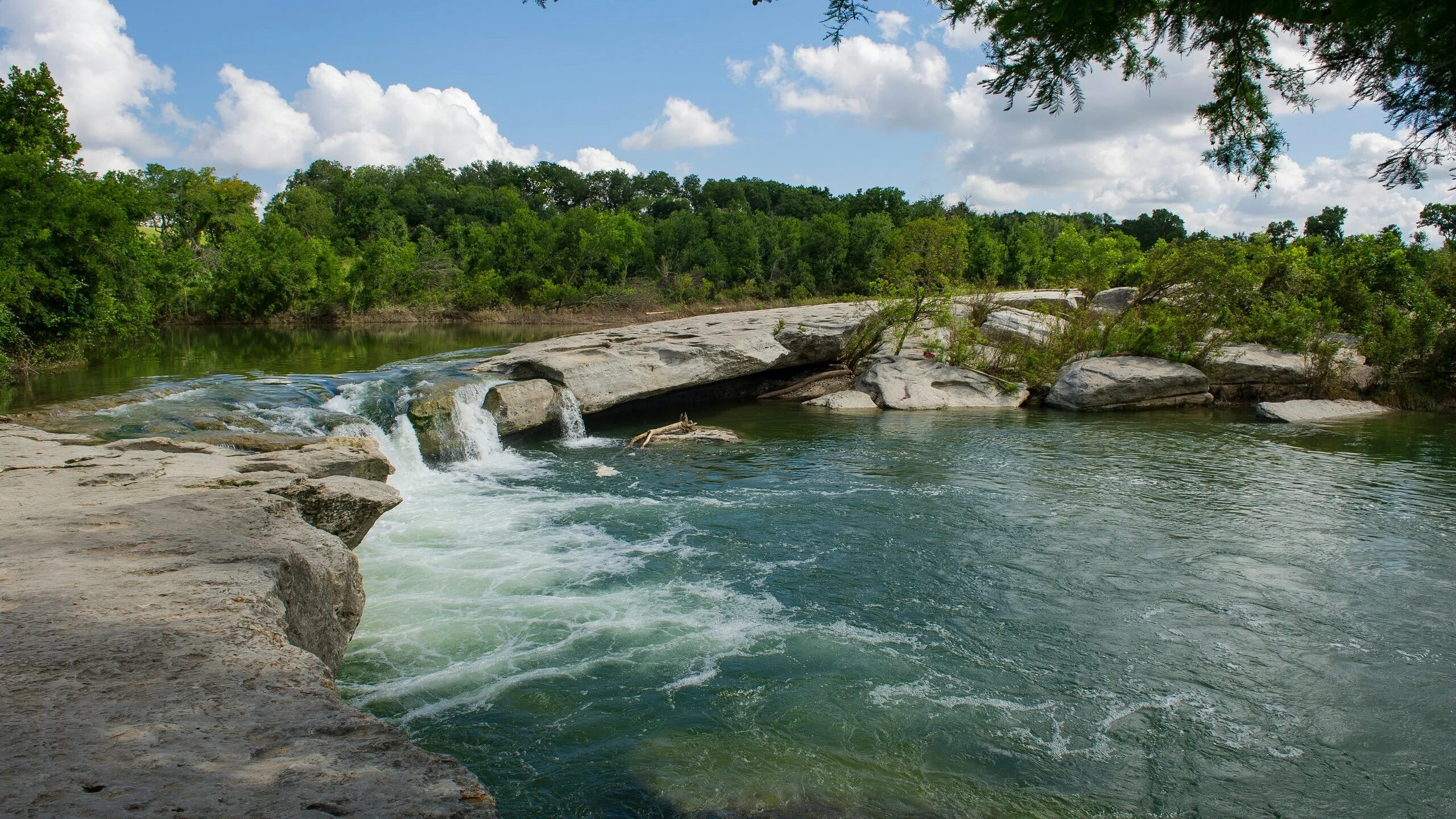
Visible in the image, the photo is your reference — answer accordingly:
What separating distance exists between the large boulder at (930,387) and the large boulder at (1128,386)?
3.69ft

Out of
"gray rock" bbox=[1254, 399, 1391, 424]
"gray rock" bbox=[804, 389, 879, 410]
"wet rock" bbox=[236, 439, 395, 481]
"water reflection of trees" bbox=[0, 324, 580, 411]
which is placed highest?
"water reflection of trees" bbox=[0, 324, 580, 411]

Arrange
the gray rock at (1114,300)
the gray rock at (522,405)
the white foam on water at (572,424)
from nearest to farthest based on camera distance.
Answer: the gray rock at (522,405) < the white foam on water at (572,424) < the gray rock at (1114,300)

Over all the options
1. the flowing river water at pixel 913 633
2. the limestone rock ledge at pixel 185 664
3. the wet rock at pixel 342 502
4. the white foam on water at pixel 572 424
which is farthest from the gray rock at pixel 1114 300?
the limestone rock ledge at pixel 185 664

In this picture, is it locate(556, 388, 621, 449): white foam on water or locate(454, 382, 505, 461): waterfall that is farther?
locate(556, 388, 621, 449): white foam on water

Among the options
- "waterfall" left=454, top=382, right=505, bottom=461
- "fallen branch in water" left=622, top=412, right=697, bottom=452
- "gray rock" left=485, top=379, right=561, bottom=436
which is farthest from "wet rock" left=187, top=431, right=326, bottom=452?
"fallen branch in water" left=622, top=412, right=697, bottom=452

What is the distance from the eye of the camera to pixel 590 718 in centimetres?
507

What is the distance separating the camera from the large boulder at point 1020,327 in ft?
66.9

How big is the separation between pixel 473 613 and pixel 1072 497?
7649mm

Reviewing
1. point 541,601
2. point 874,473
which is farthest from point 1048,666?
point 874,473

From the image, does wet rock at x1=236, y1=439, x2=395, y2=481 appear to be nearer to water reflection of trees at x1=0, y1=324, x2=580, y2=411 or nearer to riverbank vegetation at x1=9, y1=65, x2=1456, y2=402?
water reflection of trees at x1=0, y1=324, x2=580, y2=411

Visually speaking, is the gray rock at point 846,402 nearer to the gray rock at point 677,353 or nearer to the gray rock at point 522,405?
the gray rock at point 677,353

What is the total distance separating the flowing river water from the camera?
4.51 m

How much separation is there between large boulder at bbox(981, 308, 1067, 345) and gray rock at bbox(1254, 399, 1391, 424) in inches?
192

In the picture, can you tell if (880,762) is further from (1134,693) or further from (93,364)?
(93,364)
